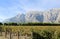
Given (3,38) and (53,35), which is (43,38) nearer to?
(53,35)

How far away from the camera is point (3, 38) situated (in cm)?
1938

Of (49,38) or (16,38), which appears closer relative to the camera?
(16,38)

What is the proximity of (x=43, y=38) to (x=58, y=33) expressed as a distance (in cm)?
164

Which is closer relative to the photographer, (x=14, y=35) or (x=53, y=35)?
(x=14, y=35)

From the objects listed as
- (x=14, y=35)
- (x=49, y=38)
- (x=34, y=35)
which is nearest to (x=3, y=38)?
(x=14, y=35)

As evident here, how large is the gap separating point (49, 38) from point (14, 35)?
3812 millimetres

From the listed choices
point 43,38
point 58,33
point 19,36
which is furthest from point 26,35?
point 58,33

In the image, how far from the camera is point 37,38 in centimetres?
1994

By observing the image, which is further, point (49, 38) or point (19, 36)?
point (49, 38)

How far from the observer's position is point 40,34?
66.4 ft

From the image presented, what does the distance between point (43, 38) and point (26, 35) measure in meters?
2.05

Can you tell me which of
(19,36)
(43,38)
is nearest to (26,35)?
(19,36)

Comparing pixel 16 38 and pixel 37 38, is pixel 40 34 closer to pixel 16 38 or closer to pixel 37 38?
pixel 37 38

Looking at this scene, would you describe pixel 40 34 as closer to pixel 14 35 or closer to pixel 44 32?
pixel 44 32
